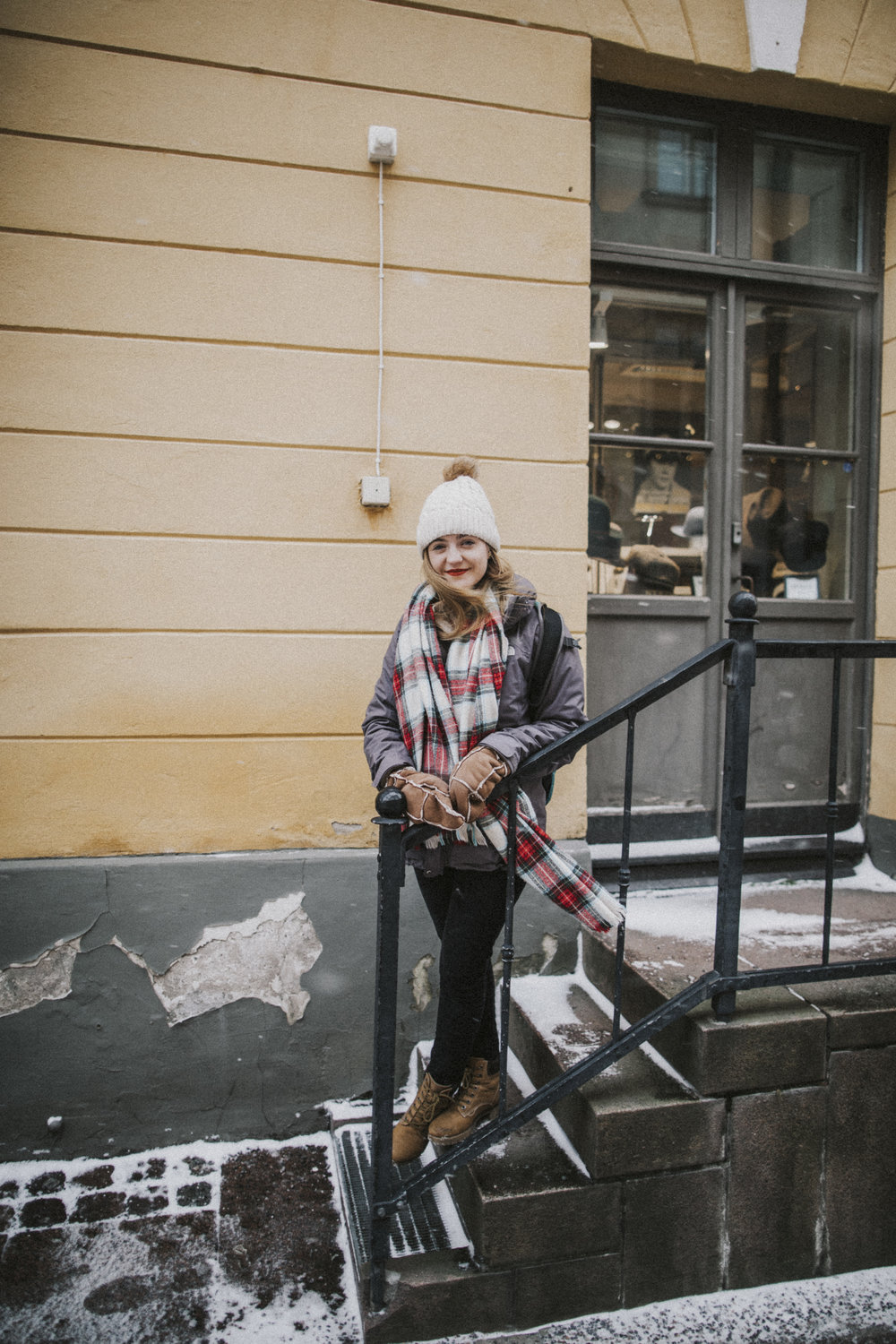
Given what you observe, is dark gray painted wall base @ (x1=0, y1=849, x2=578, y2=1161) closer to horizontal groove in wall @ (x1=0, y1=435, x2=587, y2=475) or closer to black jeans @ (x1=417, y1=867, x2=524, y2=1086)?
black jeans @ (x1=417, y1=867, x2=524, y2=1086)

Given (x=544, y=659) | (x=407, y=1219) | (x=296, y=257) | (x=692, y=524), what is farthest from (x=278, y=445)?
(x=407, y=1219)

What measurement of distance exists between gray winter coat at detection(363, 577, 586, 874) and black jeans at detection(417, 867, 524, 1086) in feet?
0.24

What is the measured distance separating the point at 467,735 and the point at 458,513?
0.56 m

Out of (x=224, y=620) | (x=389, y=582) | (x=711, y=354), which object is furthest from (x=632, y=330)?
(x=224, y=620)

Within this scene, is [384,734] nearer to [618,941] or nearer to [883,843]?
[618,941]

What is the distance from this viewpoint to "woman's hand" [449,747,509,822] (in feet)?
6.17

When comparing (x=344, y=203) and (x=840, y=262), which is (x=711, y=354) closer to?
(x=840, y=262)

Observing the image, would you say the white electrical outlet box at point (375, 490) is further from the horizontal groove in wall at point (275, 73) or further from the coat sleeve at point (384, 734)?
the horizontal groove in wall at point (275, 73)

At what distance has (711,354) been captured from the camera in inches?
133

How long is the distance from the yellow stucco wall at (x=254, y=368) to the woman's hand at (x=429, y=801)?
91cm

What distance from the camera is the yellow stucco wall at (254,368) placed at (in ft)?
8.57

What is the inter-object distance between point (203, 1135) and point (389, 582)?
196cm

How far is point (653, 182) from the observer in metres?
3.34

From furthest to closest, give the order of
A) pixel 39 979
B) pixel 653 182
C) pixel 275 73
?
1. pixel 653 182
2. pixel 275 73
3. pixel 39 979
